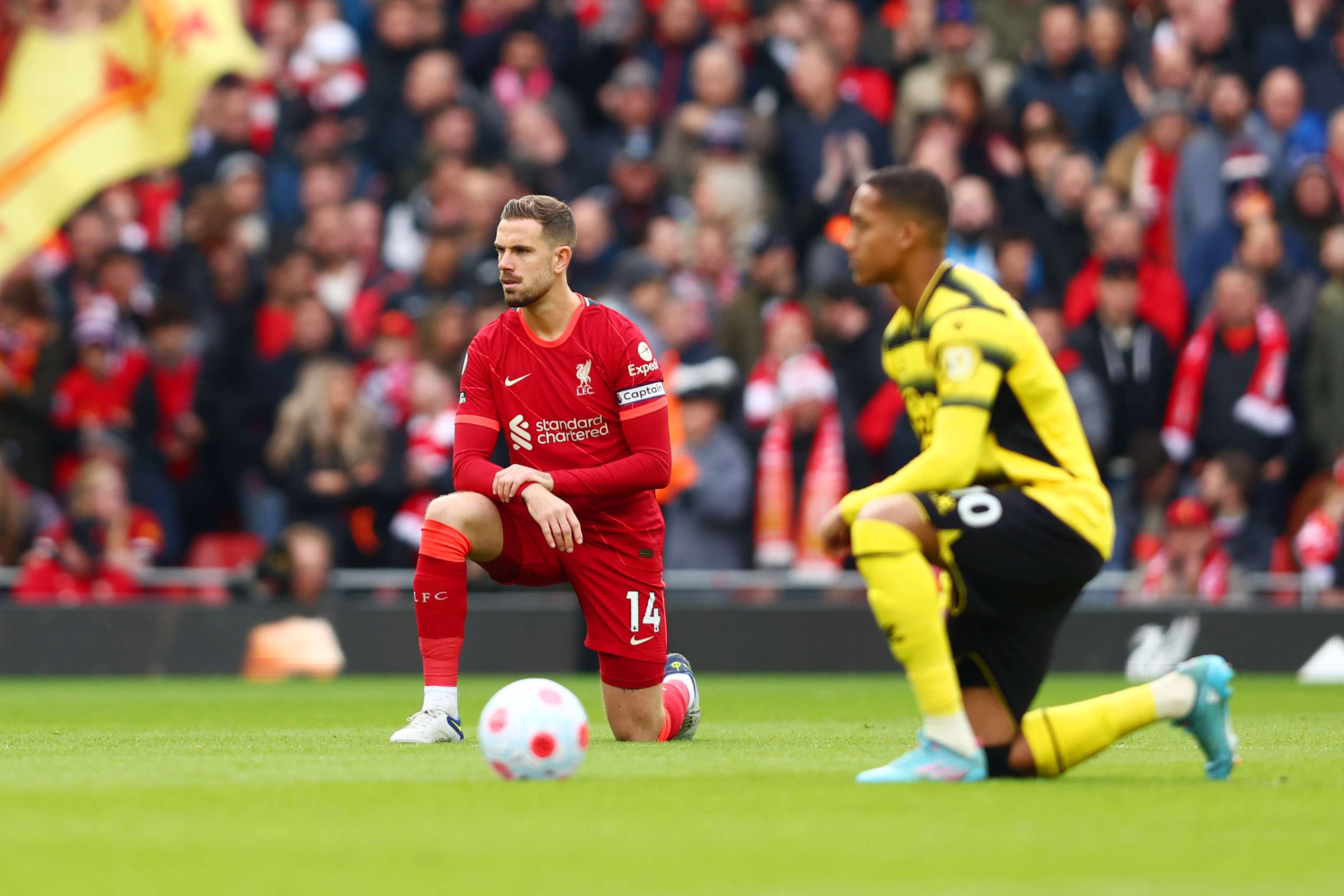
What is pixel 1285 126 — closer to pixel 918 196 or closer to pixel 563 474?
pixel 563 474

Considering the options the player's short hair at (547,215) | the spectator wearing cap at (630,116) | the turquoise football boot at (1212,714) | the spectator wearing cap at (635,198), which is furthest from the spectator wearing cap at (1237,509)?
the turquoise football boot at (1212,714)

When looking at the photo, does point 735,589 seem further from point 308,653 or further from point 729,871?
point 729,871

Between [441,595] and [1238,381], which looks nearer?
[441,595]

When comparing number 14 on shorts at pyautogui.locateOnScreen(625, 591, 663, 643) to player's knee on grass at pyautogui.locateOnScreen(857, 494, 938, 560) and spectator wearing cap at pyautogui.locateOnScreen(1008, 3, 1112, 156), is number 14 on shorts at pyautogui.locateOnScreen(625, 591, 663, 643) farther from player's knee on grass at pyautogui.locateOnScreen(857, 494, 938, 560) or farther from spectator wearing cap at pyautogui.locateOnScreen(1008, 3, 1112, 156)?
spectator wearing cap at pyautogui.locateOnScreen(1008, 3, 1112, 156)

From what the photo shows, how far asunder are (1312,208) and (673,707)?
8.10 metres

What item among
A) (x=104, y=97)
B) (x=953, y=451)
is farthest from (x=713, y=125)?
(x=953, y=451)

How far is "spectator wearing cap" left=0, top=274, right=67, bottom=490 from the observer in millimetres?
14672

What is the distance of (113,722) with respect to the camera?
9945 millimetres

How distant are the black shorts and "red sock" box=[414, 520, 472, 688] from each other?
252cm

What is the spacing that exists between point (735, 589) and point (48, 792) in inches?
346

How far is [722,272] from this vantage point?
15.4m

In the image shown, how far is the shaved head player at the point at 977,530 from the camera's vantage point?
20.0 ft

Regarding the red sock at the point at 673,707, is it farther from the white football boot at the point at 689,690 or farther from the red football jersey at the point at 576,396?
the red football jersey at the point at 576,396

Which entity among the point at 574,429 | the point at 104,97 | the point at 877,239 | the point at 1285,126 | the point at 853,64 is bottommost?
the point at 574,429
